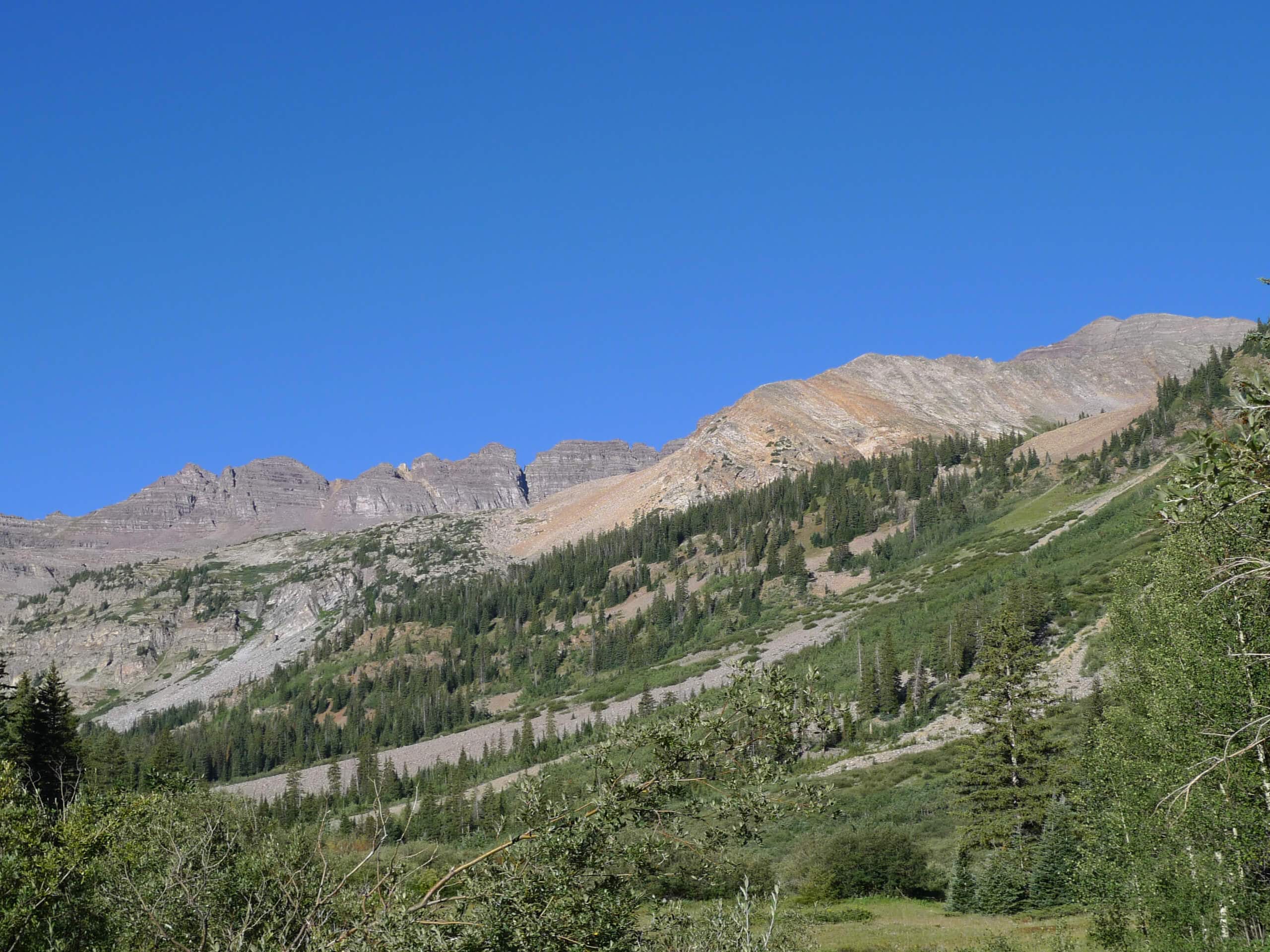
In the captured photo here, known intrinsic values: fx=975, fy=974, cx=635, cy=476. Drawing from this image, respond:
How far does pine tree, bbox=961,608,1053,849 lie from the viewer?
48.0 m

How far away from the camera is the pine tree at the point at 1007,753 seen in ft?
158

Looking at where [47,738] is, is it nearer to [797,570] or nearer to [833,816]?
[833,816]

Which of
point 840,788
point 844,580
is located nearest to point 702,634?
point 844,580

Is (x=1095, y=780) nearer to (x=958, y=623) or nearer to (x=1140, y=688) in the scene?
(x=1140, y=688)

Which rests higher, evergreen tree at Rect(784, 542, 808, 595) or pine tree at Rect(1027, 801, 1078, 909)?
evergreen tree at Rect(784, 542, 808, 595)

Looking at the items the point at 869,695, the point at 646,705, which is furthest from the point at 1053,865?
the point at 646,705

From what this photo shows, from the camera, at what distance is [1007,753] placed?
50.2 meters

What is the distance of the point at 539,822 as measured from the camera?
16.5 m

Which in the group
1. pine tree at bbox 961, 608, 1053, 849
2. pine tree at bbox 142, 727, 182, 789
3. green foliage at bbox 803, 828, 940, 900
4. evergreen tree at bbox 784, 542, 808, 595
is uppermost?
evergreen tree at bbox 784, 542, 808, 595

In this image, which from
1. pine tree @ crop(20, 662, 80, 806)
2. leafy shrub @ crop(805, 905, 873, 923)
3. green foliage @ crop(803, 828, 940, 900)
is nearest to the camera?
leafy shrub @ crop(805, 905, 873, 923)

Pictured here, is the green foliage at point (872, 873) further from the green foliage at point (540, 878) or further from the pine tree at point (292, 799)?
the pine tree at point (292, 799)

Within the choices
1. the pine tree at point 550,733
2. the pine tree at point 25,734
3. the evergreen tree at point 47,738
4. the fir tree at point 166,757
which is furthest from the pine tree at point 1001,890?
the pine tree at point 550,733

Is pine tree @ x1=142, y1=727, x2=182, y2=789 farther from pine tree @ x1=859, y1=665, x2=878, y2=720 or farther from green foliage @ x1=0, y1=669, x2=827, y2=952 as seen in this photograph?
pine tree @ x1=859, y1=665, x2=878, y2=720

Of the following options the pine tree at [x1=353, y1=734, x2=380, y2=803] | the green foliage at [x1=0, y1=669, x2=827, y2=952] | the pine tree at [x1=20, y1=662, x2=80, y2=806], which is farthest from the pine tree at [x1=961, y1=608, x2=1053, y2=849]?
the pine tree at [x1=353, y1=734, x2=380, y2=803]
